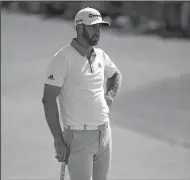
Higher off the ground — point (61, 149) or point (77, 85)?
point (77, 85)

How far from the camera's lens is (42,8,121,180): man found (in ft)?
9.87

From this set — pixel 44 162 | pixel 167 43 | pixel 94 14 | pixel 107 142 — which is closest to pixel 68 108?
pixel 107 142

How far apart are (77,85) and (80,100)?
85mm

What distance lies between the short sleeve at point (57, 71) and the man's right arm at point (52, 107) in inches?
1.2

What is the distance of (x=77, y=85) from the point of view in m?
3.04

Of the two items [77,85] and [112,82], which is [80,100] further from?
[112,82]

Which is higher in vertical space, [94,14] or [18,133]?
[94,14]

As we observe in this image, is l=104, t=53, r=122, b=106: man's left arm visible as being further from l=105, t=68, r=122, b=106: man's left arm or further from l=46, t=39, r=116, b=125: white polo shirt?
l=46, t=39, r=116, b=125: white polo shirt

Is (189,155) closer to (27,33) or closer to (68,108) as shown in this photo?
(68,108)

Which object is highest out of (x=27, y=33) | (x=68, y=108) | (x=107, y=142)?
(x=68, y=108)

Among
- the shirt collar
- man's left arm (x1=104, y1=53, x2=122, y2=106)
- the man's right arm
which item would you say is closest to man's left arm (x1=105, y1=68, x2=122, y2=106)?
man's left arm (x1=104, y1=53, x2=122, y2=106)

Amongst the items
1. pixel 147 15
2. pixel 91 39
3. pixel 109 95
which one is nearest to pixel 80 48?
pixel 91 39

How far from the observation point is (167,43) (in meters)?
15.1

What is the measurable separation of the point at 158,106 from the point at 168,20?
951 centimetres
